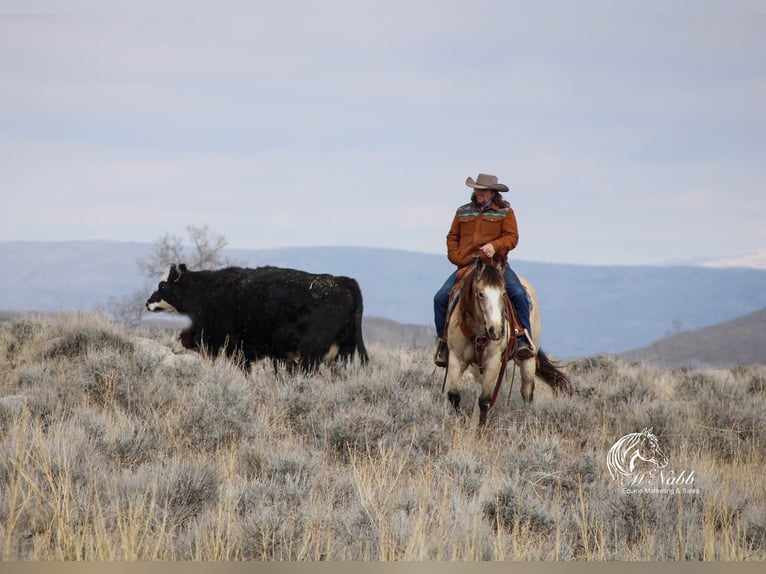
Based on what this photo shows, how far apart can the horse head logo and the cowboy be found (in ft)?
5.30

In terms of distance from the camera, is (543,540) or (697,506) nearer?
(543,540)

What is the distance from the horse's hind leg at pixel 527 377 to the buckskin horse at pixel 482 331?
29.6 inches

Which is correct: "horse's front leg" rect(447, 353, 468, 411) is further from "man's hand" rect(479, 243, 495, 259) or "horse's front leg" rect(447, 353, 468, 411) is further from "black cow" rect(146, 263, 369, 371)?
"black cow" rect(146, 263, 369, 371)

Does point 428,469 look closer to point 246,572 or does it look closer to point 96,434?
point 246,572

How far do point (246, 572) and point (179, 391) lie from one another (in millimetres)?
4732

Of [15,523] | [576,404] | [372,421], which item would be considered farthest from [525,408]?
[15,523]

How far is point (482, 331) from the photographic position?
8078 millimetres

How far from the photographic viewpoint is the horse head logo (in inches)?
261

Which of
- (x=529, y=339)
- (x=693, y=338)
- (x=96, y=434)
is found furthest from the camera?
(x=693, y=338)

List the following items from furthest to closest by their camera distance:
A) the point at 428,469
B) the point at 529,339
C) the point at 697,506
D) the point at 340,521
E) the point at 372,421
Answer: the point at 529,339, the point at 372,421, the point at 428,469, the point at 697,506, the point at 340,521

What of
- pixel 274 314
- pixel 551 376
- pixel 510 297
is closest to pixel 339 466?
pixel 510 297

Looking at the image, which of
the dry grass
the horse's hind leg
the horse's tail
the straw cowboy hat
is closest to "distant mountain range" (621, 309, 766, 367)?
the horse's tail

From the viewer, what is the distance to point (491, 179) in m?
8.55

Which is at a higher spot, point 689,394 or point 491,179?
point 491,179
